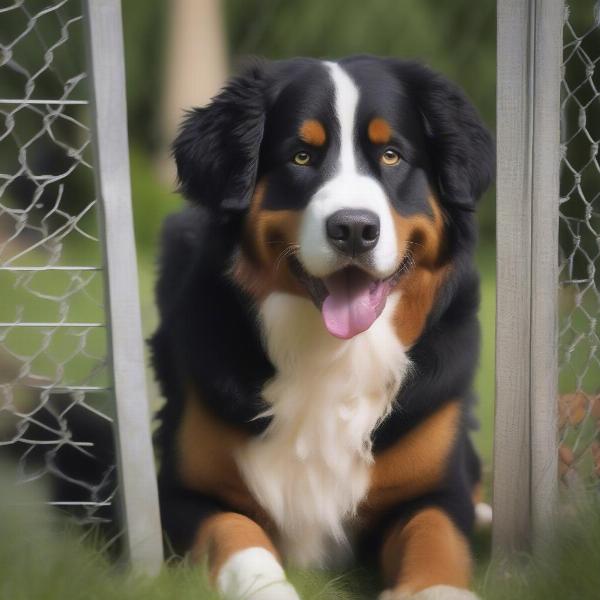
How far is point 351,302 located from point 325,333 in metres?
0.17

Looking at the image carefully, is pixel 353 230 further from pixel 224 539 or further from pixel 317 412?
pixel 224 539

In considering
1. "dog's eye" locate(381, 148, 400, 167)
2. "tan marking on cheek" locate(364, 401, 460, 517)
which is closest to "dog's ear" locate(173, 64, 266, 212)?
"dog's eye" locate(381, 148, 400, 167)

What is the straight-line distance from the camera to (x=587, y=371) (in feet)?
9.66

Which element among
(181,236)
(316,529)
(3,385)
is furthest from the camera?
(181,236)

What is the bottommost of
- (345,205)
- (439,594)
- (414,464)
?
(439,594)

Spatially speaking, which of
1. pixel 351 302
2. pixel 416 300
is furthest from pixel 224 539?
pixel 416 300

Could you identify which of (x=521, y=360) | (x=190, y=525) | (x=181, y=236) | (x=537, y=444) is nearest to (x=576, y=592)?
(x=537, y=444)

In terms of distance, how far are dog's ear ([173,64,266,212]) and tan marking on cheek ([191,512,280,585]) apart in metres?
0.85

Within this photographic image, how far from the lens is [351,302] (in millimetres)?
2578

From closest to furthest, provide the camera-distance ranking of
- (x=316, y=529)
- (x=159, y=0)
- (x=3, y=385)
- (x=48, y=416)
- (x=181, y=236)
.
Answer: (x=3, y=385) → (x=316, y=529) → (x=48, y=416) → (x=181, y=236) → (x=159, y=0)

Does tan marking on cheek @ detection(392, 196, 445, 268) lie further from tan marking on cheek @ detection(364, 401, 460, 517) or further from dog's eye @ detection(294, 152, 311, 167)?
tan marking on cheek @ detection(364, 401, 460, 517)

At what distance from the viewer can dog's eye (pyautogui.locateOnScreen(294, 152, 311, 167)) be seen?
262 centimetres

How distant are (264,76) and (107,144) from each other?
0.58m

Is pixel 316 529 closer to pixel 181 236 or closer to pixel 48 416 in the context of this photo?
Result: pixel 48 416
